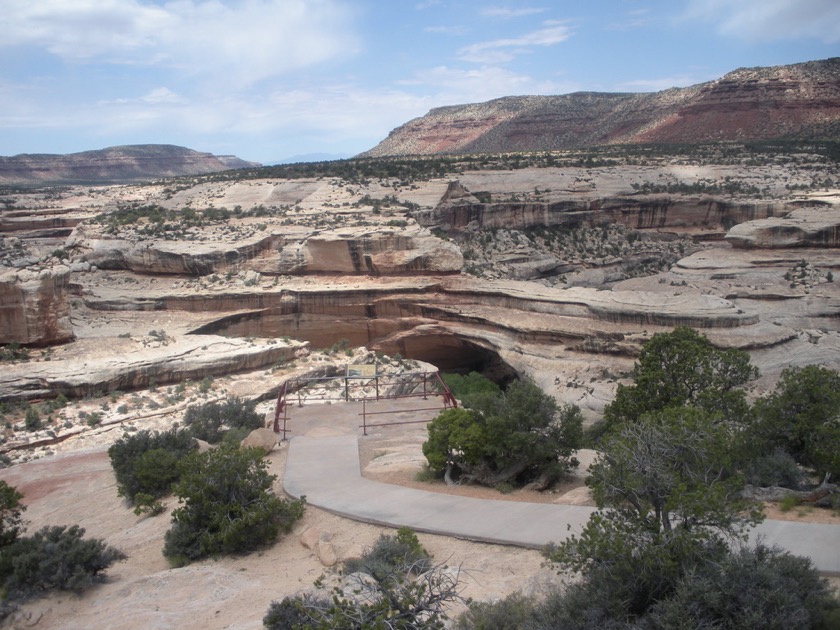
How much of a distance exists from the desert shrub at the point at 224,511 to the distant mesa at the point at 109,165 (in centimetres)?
11397

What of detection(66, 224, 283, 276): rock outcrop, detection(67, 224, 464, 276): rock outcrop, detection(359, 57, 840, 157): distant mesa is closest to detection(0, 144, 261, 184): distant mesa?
detection(359, 57, 840, 157): distant mesa

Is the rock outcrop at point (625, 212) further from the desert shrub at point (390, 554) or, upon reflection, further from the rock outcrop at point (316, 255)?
the desert shrub at point (390, 554)

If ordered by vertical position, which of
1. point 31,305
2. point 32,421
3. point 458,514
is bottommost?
point 32,421

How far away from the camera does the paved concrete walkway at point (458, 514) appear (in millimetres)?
7449

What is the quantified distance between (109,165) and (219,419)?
444 ft

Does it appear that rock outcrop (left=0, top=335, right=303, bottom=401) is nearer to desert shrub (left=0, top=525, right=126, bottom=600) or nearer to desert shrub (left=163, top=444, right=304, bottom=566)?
desert shrub (left=0, top=525, right=126, bottom=600)

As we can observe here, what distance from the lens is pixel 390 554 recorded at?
759 centimetres

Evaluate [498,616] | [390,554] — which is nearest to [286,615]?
[390,554]

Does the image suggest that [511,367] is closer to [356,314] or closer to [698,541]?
[356,314]

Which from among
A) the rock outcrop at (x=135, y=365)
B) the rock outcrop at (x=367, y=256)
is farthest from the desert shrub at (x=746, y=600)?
the rock outcrop at (x=367, y=256)

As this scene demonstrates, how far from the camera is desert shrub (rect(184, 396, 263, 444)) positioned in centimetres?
1473

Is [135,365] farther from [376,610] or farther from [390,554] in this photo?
[376,610]

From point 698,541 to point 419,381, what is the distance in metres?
13.5

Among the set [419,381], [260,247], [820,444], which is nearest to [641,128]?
[260,247]
